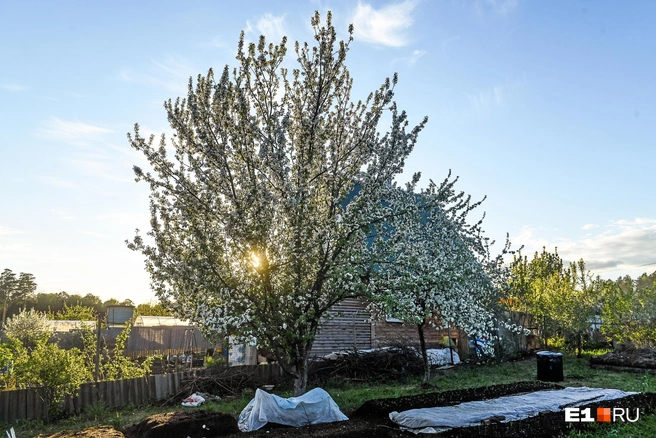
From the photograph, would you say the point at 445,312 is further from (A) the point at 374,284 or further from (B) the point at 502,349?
(B) the point at 502,349

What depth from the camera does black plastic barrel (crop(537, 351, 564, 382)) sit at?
46.8 ft

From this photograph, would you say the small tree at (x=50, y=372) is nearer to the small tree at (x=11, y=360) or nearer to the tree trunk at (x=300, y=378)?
the small tree at (x=11, y=360)

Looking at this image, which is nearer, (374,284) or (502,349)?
(374,284)

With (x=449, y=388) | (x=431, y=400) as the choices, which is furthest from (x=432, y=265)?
(x=449, y=388)

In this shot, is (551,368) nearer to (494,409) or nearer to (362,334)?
(494,409)

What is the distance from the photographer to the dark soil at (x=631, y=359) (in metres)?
15.5

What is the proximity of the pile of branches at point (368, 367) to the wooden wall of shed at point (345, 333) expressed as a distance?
1.97 meters

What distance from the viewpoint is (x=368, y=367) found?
15.5 meters

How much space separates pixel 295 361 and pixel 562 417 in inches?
189

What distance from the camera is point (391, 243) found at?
9367 millimetres

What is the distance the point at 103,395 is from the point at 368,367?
26.0ft

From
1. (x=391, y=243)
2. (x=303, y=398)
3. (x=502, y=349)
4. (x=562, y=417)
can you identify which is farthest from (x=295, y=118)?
(x=502, y=349)

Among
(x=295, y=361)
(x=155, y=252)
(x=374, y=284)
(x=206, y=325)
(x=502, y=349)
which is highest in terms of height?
(x=155, y=252)

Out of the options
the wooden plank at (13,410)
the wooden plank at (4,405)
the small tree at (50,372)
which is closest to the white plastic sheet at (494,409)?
the small tree at (50,372)
